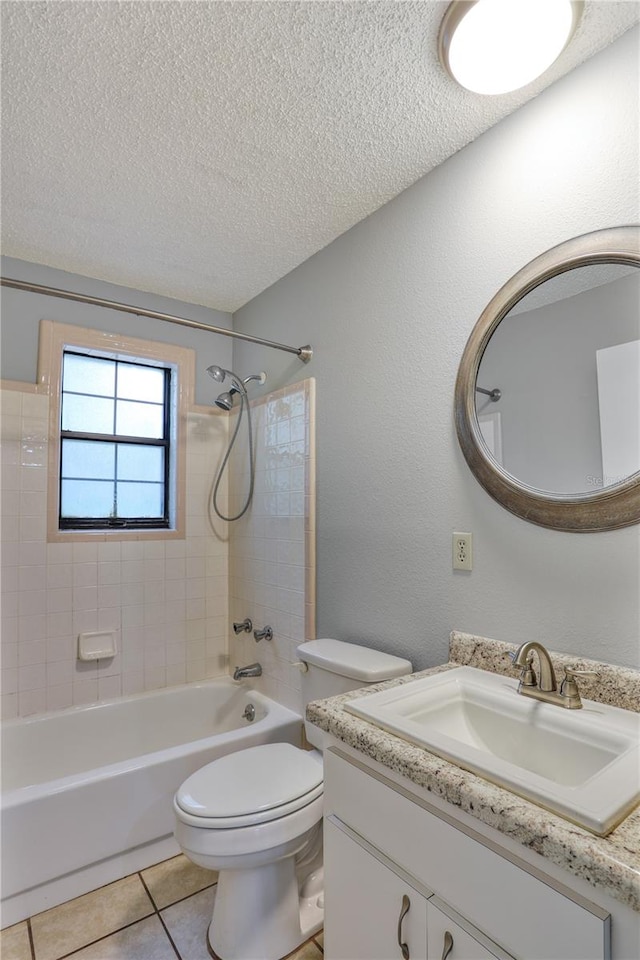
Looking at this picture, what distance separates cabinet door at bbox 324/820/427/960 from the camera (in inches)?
35.5

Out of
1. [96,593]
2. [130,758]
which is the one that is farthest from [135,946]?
[96,593]

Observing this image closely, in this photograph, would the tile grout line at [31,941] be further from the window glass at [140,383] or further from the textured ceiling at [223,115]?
the textured ceiling at [223,115]

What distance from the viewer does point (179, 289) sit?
2.56m

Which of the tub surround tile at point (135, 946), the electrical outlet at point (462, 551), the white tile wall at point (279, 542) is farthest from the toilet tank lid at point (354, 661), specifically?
the tub surround tile at point (135, 946)

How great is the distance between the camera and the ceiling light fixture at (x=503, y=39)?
1082mm

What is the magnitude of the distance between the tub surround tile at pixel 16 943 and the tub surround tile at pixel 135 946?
0.19ft

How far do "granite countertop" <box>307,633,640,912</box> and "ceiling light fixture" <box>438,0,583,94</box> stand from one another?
1443mm

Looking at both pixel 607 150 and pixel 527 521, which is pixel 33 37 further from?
pixel 527 521

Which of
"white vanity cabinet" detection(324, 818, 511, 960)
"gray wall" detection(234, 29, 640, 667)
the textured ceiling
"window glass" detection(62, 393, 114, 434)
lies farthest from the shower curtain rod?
"white vanity cabinet" detection(324, 818, 511, 960)

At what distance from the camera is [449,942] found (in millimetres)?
822

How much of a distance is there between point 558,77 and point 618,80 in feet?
0.56

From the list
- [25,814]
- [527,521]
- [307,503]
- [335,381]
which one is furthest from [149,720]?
[527,521]

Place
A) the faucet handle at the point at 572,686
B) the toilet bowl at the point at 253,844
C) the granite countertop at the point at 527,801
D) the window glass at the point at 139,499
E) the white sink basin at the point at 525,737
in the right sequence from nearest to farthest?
the granite countertop at the point at 527,801
the white sink basin at the point at 525,737
the faucet handle at the point at 572,686
the toilet bowl at the point at 253,844
the window glass at the point at 139,499

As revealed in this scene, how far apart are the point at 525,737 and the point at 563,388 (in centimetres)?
84
